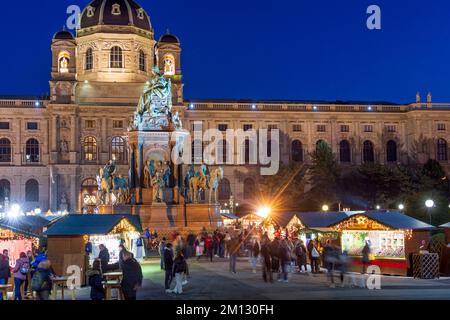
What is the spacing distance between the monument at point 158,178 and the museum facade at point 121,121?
34251 millimetres

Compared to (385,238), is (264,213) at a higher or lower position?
lower

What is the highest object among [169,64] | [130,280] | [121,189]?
[169,64]

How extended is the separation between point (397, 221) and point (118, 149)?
58751mm

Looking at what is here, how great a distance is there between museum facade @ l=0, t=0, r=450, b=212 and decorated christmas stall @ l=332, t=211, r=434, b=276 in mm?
50186

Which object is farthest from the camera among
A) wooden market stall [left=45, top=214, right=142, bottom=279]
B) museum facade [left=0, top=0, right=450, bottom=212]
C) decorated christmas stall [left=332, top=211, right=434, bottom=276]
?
museum facade [left=0, top=0, right=450, bottom=212]

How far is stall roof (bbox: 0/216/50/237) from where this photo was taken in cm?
2278

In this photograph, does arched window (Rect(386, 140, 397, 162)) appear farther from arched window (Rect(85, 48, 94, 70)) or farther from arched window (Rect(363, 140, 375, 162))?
arched window (Rect(85, 48, 94, 70))

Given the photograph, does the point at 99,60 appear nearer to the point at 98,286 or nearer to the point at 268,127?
the point at 268,127

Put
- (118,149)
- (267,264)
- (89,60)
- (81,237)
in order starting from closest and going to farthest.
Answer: (81,237), (267,264), (118,149), (89,60)

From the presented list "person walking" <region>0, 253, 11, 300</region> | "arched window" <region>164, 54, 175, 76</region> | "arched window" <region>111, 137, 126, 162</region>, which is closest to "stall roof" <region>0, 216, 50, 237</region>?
"person walking" <region>0, 253, 11, 300</region>

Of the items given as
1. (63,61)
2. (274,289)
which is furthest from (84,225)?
(63,61)

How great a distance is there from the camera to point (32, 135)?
268 feet

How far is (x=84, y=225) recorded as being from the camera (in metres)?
23.9

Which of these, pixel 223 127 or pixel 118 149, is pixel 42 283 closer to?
pixel 118 149
